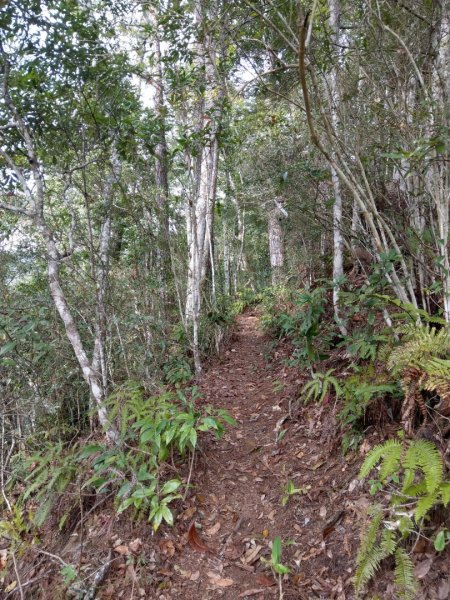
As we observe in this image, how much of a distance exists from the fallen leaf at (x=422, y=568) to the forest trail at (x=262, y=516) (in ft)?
1.75

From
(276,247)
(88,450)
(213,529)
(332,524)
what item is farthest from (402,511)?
(276,247)

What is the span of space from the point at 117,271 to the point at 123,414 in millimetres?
3083

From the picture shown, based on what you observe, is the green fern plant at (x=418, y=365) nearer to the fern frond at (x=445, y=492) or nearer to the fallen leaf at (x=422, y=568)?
the fern frond at (x=445, y=492)

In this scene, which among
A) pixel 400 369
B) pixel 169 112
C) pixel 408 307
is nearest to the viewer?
pixel 400 369

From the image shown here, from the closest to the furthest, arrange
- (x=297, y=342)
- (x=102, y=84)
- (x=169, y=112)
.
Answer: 1. (x=102, y=84)
2. (x=297, y=342)
3. (x=169, y=112)

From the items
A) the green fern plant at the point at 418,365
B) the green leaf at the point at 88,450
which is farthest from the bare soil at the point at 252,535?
the green fern plant at the point at 418,365

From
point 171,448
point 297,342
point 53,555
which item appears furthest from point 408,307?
point 53,555

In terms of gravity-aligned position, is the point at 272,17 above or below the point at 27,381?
above

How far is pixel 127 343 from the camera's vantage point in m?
5.41

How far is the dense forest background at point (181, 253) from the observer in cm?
302

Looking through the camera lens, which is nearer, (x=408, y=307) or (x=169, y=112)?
(x=408, y=307)

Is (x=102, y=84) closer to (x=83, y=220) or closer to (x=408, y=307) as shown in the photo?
(x=83, y=220)

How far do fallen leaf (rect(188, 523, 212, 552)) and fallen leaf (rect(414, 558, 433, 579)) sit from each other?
171 cm

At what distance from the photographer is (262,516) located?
3.37 metres
